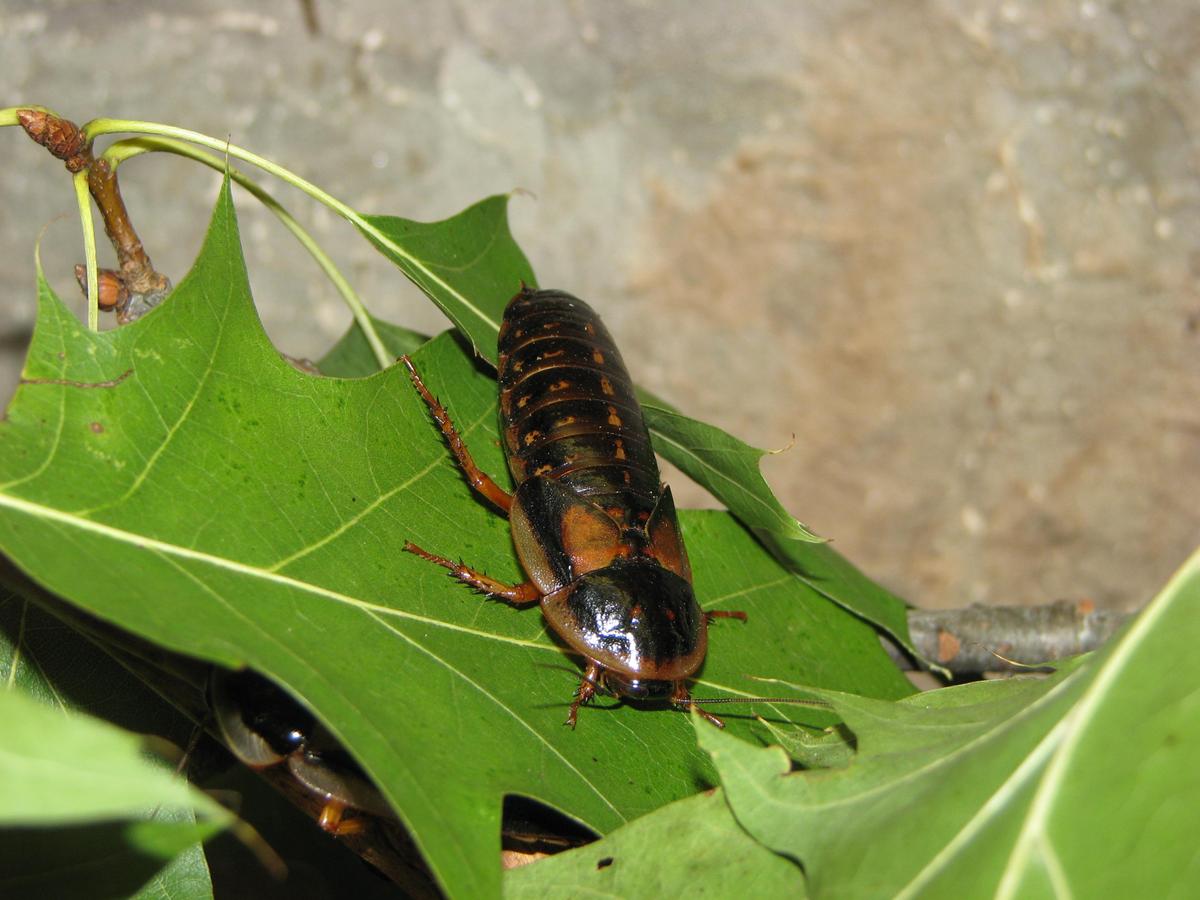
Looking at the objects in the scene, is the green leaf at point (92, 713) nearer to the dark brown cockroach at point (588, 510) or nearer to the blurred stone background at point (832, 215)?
the dark brown cockroach at point (588, 510)

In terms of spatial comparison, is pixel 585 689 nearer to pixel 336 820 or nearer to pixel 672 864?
pixel 672 864

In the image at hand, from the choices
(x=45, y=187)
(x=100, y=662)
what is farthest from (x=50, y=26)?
(x=100, y=662)

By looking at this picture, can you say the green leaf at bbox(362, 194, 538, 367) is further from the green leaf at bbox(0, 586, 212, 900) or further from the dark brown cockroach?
the green leaf at bbox(0, 586, 212, 900)

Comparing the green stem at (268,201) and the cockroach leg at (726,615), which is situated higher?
the green stem at (268,201)

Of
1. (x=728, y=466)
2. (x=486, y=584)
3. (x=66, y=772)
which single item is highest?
(x=66, y=772)

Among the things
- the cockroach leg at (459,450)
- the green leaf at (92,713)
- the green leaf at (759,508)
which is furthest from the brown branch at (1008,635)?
the green leaf at (92,713)

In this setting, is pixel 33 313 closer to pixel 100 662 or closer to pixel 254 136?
pixel 254 136

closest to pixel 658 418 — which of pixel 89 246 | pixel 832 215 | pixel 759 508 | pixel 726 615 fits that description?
pixel 759 508
